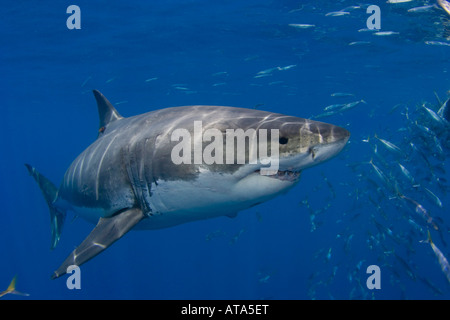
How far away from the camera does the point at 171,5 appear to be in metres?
13.9

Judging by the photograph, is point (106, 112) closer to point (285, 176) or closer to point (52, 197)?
point (52, 197)

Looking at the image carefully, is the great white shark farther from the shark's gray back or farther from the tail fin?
the tail fin

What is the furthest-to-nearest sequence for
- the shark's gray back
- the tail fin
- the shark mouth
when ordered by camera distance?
the tail fin, the shark's gray back, the shark mouth

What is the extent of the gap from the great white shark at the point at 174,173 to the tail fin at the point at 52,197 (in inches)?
98.8

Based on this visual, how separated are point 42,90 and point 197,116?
3049cm

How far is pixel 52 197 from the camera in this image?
6738 millimetres

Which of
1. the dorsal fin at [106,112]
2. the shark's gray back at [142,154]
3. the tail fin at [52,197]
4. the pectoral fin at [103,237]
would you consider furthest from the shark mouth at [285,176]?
the tail fin at [52,197]

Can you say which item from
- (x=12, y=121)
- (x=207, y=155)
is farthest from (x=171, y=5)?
(x=12, y=121)

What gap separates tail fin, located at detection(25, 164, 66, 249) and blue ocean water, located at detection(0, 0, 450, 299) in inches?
231

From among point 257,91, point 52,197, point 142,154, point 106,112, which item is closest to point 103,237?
point 142,154

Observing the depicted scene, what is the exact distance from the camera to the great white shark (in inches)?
107

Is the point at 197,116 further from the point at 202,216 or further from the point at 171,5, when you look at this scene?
the point at 171,5

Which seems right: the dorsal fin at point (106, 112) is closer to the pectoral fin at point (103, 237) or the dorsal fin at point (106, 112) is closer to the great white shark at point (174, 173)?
the great white shark at point (174, 173)

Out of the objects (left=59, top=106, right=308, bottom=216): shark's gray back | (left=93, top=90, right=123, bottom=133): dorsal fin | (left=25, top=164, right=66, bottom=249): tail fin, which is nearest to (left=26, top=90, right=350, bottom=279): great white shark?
(left=59, top=106, right=308, bottom=216): shark's gray back
